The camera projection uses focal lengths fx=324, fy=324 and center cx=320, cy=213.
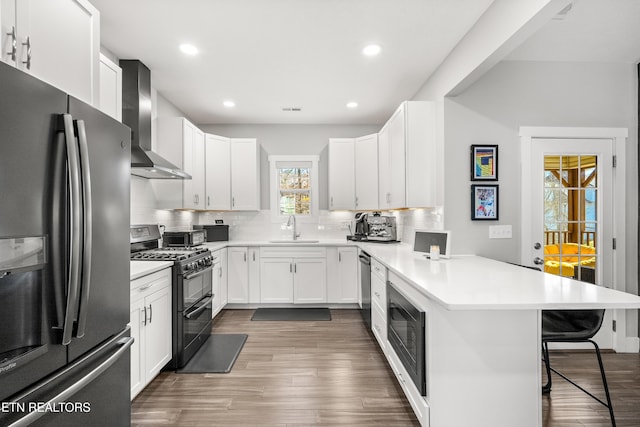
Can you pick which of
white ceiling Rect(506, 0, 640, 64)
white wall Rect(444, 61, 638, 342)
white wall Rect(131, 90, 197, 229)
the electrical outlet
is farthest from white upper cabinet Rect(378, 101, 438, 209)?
white wall Rect(131, 90, 197, 229)

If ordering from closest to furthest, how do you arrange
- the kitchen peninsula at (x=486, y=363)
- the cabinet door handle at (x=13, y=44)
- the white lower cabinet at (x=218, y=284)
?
the cabinet door handle at (x=13, y=44), the kitchen peninsula at (x=486, y=363), the white lower cabinet at (x=218, y=284)

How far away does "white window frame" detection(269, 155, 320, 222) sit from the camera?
505 cm

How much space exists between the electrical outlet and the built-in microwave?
1114mm

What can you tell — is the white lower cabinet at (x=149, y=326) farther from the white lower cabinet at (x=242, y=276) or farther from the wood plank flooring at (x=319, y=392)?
the white lower cabinet at (x=242, y=276)

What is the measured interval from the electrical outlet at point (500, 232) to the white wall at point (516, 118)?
0.04 metres

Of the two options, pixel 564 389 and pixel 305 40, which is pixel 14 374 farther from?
pixel 564 389

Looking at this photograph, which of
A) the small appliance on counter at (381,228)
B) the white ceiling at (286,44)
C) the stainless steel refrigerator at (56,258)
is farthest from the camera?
the small appliance on counter at (381,228)

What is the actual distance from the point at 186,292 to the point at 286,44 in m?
2.26

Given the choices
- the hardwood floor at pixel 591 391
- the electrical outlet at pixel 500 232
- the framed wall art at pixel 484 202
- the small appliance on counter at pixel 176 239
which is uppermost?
the framed wall art at pixel 484 202

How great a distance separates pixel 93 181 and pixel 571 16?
3.29m

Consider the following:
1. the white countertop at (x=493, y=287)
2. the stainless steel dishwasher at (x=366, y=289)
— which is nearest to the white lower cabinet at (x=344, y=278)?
the stainless steel dishwasher at (x=366, y=289)

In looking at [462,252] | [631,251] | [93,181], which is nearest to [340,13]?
[93,181]

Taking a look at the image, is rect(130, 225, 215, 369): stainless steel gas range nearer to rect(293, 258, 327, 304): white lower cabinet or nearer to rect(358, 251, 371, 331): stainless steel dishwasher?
rect(293, 258, 327, 304): white lower cabinet

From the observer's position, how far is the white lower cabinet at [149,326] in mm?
2100
